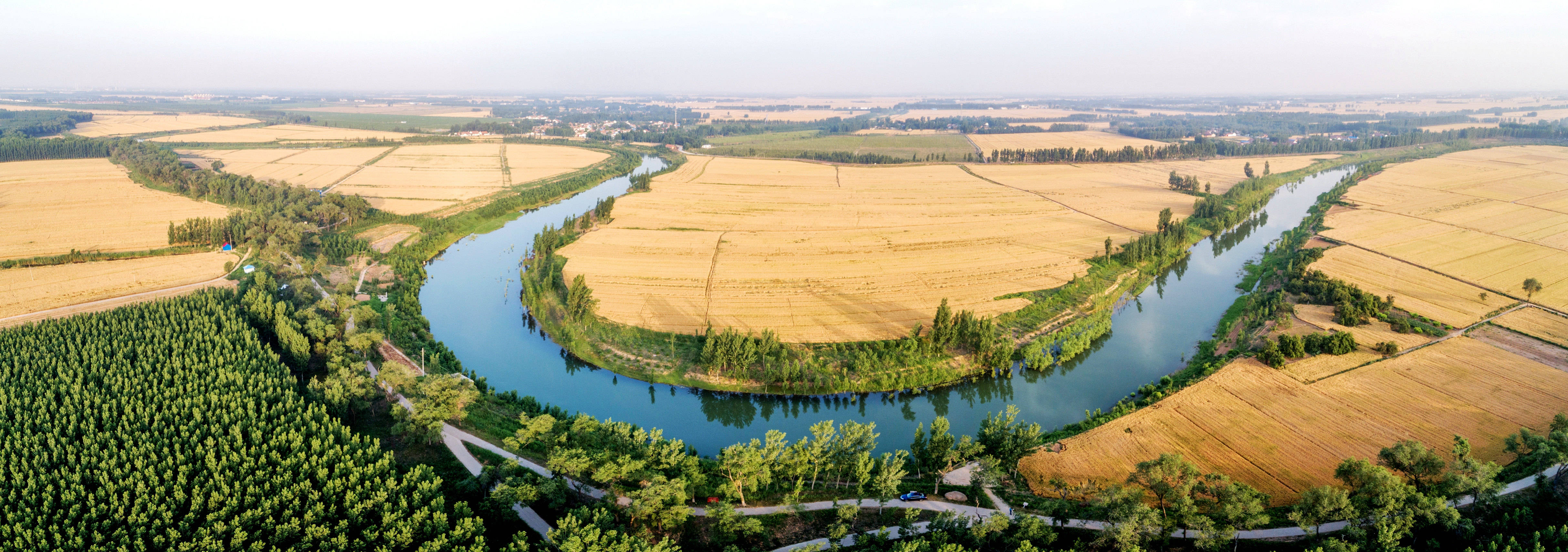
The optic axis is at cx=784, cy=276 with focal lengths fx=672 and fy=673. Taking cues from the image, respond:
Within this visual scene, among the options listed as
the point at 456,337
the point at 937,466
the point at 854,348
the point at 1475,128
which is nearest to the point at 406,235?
the point at 456,337

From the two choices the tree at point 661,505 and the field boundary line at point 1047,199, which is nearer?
the tree at point 661,505

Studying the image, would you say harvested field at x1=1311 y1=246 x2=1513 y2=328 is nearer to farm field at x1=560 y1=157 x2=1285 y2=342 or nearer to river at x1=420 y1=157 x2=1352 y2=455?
river at x1=420 y1=157 x2=1352 y2=455

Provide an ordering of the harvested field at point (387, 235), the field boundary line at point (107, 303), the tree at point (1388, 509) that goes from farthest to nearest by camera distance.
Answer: the harvested field at point (387, 235)
the field boundary line at point (107, 303)
the tree at point (1388, 509)

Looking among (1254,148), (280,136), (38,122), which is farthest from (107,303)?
(1254,148)

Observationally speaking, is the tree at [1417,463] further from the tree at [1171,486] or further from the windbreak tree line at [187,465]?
the windbreak tree line at [187,465]

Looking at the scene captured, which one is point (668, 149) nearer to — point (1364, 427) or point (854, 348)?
point (854, 348)

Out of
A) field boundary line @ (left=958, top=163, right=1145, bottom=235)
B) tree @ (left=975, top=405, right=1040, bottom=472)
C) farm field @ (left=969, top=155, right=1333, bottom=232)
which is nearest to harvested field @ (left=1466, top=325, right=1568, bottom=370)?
field boundary line @ (left=958, top=163, right=1145, bottom=235)

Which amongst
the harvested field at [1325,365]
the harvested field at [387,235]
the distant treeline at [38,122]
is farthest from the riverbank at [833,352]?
the distant treeline at [38,122]

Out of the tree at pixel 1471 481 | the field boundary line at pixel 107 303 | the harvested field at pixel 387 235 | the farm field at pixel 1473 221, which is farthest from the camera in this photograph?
the harvested field at pixel 387 235
